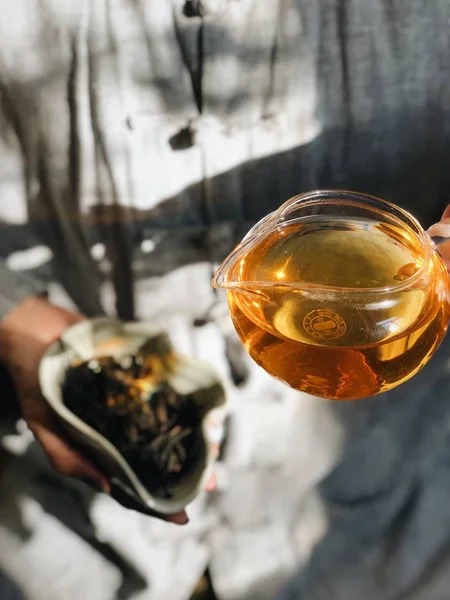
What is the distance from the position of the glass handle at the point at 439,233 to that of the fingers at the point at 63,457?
1.38ft

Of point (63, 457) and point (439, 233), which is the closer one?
point (439, 233)

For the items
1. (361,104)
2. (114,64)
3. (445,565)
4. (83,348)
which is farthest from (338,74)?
(445,565)

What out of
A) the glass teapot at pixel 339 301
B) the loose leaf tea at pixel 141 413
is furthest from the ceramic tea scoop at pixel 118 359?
the glass teapot at pixel 339 301

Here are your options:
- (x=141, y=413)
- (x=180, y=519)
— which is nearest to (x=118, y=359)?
(x=141, y=413)

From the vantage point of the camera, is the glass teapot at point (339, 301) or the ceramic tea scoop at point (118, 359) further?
the ceramic tea scoop at point (118, 359)

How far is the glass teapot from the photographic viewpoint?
38cm

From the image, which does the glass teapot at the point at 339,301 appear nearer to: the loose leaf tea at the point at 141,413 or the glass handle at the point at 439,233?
the glass handle at the point at 439,233

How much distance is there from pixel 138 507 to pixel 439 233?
428 millimetres

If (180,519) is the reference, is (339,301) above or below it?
above

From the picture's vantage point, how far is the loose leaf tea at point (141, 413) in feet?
2.14

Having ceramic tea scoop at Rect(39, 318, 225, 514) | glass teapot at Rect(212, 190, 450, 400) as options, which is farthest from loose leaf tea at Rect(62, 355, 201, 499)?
glass teapot at Rect(212, 190, 450, 400)

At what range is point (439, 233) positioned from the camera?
410 millimetres

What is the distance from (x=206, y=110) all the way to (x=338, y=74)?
0.45 feet

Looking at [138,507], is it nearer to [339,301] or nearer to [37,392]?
[37,392]
